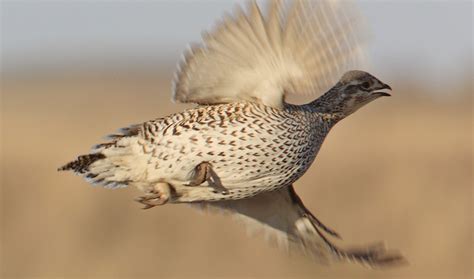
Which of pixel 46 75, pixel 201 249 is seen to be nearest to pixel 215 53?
pixel 201 249

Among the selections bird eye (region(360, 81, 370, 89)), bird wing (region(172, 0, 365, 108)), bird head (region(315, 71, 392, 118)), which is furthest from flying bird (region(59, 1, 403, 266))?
bird eye (region(360, 81, 370, 89))

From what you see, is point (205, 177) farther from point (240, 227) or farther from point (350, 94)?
point (240, 227)

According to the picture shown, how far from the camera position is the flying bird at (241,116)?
7332 millimetres

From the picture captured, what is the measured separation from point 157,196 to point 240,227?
26.9ft

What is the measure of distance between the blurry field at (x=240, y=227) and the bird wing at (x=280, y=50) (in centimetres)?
819

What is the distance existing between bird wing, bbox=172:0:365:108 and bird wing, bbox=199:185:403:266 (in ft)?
4.28

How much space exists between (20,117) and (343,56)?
54.1ft

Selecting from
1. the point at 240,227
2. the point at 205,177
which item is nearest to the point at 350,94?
the point at 205,177

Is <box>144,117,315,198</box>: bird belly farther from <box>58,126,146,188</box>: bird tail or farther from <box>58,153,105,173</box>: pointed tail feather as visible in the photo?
<box>58,153,105,173</box>: pointed tail feather

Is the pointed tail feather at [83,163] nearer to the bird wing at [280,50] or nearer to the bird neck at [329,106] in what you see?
the bird wing at [280,50]

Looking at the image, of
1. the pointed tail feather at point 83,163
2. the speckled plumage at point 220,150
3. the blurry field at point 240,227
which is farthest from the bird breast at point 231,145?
the blurry field at point 240,227

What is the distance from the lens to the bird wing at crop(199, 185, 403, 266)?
8.57 meters

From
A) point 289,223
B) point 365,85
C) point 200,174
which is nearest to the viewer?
point 200,174

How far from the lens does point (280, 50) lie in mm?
7375
